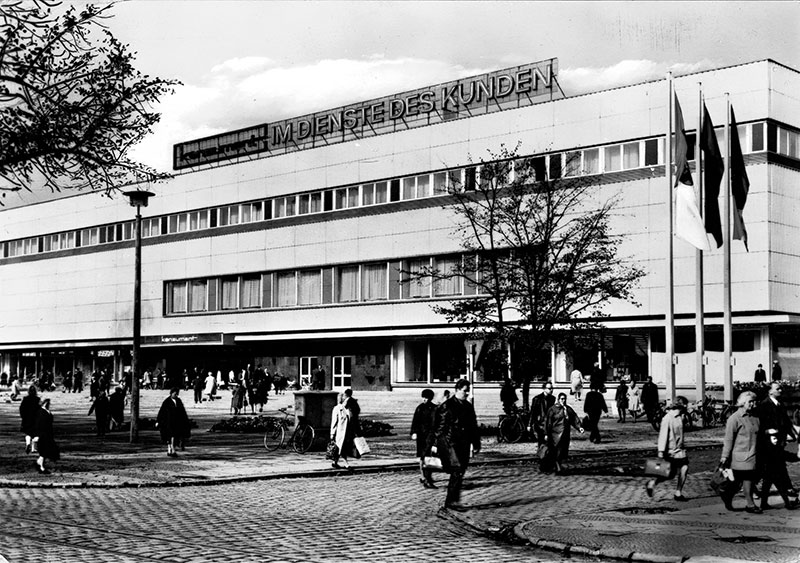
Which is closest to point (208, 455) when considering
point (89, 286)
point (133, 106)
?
point (133, 106)

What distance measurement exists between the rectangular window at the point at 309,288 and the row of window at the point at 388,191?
153 inches

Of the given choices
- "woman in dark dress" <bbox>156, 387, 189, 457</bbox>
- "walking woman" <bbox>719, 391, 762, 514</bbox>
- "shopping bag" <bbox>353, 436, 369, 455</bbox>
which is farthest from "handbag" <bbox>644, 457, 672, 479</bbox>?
"woman in dark dress" <bbox>156, 387, 189, 457</bbox>

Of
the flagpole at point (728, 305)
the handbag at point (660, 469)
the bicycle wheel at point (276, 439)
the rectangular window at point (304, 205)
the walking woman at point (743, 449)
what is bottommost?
the bicycle wheel at point (276, 439)

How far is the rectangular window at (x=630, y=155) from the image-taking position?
50.5m

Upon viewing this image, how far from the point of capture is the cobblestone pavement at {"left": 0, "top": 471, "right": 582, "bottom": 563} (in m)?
10.9

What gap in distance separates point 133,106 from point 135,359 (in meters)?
9.20

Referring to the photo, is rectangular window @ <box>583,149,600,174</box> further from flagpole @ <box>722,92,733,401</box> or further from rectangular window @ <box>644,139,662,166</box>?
flagpole @ <box>722,92,733,401</box>

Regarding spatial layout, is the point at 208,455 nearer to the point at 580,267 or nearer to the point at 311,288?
the point at 580,267

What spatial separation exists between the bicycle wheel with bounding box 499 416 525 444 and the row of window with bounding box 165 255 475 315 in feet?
82.9

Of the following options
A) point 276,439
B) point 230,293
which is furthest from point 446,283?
point 276,439

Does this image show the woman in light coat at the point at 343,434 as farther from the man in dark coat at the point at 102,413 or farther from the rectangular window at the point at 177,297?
the rectangular window at the point at 177,297

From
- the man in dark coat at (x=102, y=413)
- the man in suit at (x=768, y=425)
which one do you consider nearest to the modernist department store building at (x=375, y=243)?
the man in suit at (x=768, y=425)

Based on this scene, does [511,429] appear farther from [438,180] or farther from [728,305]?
[438,180]

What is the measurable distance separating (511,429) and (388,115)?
118 feet
